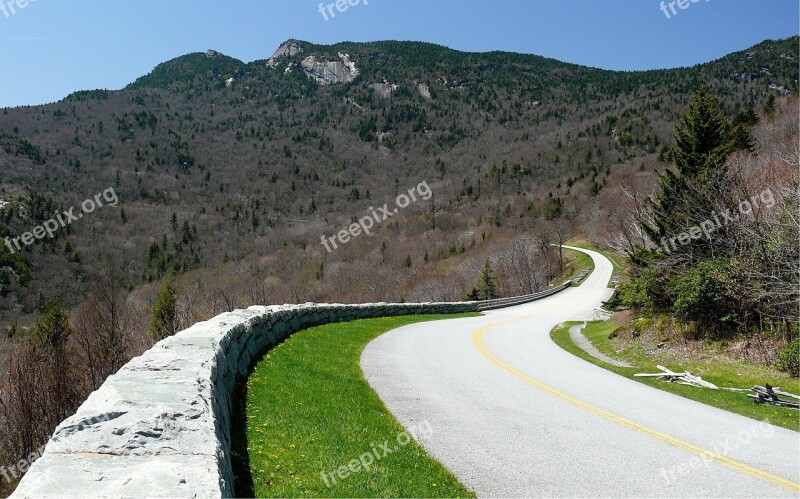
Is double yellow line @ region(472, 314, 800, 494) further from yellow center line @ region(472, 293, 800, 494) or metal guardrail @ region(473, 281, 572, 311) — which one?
metal guardrail @ region(473, 281, 572, 311)

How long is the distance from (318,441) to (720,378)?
1336 centimetres

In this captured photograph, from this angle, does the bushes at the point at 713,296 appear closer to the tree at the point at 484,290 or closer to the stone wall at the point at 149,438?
the stone wall at the point at 149,438

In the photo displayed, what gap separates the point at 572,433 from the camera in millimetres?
7895

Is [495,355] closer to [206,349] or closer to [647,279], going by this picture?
[647,279]

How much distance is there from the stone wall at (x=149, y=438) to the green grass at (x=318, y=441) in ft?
1.87

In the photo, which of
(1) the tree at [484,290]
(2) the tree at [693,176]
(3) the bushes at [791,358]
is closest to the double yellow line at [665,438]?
(3) the bushes at [791,358]

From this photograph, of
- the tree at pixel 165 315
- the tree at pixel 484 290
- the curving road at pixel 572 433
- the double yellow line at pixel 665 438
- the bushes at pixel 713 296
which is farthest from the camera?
the tree at pixel 484 290

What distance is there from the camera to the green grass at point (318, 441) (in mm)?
5156

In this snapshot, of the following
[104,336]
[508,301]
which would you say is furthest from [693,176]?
[104,336]

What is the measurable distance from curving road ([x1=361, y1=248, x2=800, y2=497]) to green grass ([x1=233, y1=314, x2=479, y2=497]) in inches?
20.6

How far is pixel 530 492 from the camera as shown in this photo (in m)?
5.65

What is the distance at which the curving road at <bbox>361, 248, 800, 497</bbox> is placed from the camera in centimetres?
601

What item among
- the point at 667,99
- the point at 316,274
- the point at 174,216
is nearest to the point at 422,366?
the point at 316,274

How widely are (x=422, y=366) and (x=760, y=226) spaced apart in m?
11.9
